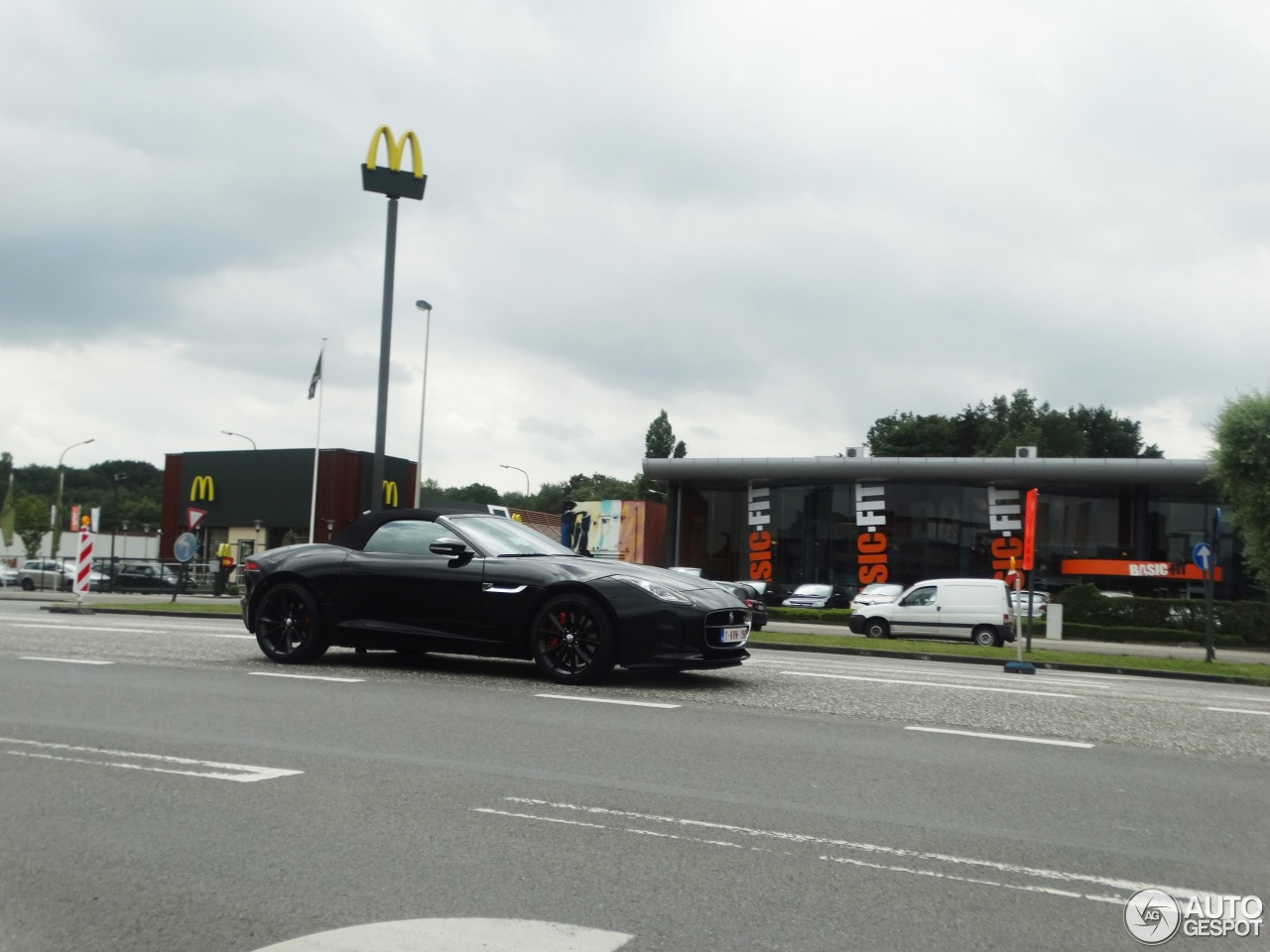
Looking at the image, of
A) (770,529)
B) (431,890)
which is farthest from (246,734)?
(770,529)

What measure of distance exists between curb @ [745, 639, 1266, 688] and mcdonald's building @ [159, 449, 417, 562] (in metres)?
33.1

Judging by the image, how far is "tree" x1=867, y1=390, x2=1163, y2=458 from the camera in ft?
320

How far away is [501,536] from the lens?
11.3 m

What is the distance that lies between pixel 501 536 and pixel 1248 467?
2478cm

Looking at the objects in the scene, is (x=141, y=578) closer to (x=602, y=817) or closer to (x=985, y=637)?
(x=985, y=637)

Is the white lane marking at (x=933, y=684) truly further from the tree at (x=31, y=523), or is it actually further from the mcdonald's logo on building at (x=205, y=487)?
the tree at (x=31, y=523)

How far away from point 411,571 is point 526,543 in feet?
3.51

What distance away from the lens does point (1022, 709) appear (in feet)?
31.4

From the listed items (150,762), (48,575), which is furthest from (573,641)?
(48,575)

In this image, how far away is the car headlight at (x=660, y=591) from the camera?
1002 cm

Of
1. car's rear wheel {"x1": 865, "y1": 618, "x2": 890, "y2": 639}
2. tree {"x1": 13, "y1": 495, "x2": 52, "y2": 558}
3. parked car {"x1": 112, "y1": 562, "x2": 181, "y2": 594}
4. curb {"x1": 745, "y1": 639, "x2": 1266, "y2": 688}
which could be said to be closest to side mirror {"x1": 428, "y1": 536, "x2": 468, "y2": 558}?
curb {"x1": 745, "y1": 639, "x2": 1266, "y2": 688}

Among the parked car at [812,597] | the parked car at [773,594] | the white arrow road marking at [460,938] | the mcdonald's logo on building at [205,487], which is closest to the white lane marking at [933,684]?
the white arrow road marking at [460,938]

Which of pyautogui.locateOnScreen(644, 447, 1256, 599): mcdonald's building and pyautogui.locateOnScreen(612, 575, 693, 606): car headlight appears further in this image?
pyautogui.locateOnScreen(644, 447, 1256, 599): mcdonald's building

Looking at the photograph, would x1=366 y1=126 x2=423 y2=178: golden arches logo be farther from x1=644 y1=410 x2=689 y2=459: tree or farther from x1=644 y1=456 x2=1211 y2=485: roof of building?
x1=644 y1=410 x2=689 y2=459: tree
